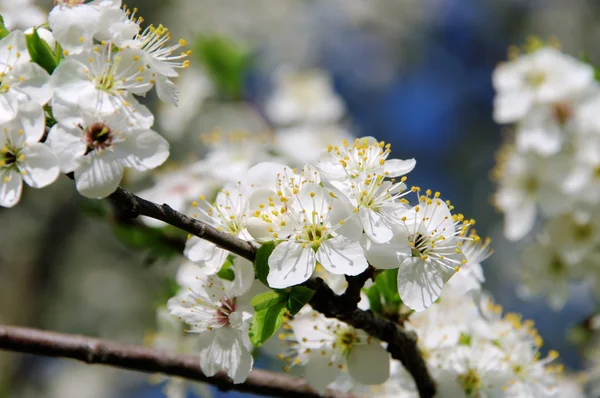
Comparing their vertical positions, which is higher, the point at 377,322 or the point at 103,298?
the point at 377,322

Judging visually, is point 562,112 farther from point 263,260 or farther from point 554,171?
point 263,260

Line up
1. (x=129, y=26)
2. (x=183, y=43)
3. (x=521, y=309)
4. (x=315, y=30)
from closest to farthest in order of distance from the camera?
(x=129, y=26) < (x=183, y=43) < (x=521, y=309) < (x=315, y=30)

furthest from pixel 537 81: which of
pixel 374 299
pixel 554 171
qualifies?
pixel 374 299

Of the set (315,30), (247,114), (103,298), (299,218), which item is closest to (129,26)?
(299,218)

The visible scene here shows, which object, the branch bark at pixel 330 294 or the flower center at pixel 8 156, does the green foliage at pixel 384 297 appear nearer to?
the branch bark at pixel 330 294

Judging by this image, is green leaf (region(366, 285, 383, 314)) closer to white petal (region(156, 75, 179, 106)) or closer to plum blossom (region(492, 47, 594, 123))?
white petal (region(156, 75, 179, 106))

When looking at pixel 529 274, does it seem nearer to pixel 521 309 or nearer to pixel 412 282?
pixel 412 282
